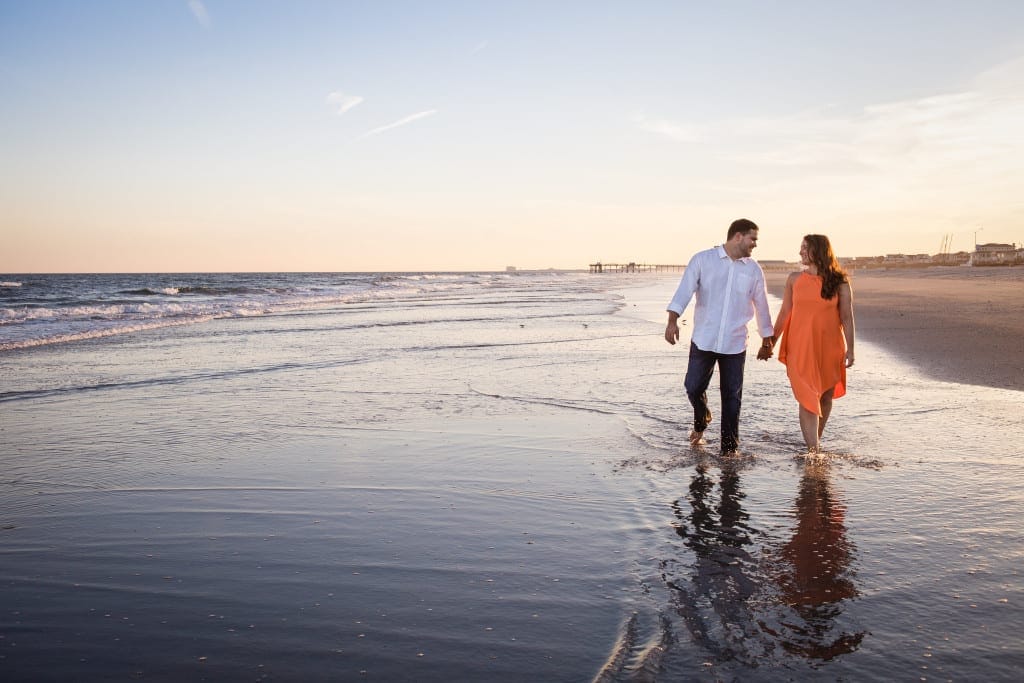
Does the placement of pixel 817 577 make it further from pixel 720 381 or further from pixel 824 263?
pixel 824 263

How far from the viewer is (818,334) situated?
5.57 m

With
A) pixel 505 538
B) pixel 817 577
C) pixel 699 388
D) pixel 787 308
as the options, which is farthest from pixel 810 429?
pixel 505 538

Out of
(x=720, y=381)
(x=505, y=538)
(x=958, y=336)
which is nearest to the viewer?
(x=505, y=538)

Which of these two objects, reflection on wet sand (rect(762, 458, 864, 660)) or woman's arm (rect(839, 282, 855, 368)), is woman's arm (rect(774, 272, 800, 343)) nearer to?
woman's arm (rect(839, 282, 855, 368))

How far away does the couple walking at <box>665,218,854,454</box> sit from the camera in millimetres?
5508

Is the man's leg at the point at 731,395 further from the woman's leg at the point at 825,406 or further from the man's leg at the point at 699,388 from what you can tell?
the woman's leg at the point at 825,406

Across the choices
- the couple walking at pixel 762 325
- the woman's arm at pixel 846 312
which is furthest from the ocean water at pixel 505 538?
the woman's arm at pixel 846 312

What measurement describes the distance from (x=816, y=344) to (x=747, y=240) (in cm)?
100

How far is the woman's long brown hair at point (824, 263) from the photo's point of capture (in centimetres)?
547

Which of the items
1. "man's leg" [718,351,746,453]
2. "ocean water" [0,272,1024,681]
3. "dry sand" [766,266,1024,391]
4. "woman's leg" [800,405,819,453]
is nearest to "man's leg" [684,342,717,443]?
"man's leg" [718,351,746,453]

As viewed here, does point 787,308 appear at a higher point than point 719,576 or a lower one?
higher

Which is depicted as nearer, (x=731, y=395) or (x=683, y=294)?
(x=731, y=395)

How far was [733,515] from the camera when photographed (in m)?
4.02

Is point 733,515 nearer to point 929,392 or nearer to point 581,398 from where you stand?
point 581,398
